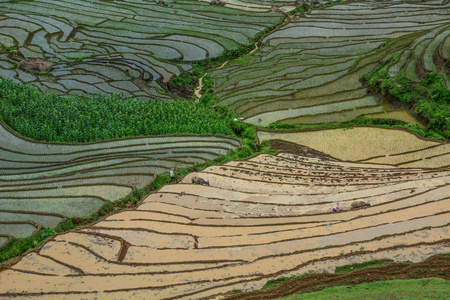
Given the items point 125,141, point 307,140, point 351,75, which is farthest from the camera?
point 351,75

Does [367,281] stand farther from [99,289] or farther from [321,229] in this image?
[99,289]

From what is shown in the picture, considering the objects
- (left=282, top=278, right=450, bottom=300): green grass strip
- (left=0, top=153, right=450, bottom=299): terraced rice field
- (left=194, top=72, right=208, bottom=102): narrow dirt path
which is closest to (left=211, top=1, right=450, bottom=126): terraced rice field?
(left=194, top=72, right=208, bottom=102): narrow dirt path

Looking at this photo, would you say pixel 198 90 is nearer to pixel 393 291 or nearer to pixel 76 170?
pixel 76 170

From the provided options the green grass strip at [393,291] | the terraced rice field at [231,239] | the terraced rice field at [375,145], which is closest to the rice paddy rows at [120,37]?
the terraced rice field at [375,145]

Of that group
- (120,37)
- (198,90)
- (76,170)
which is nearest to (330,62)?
(198,90)

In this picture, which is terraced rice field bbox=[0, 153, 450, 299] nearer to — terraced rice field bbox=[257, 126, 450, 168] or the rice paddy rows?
terraced rice field bbox=[257, 126, 450, 168]

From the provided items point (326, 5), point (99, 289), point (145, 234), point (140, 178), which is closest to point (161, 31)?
point (326, 5)

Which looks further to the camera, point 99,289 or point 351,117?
point 351,117
